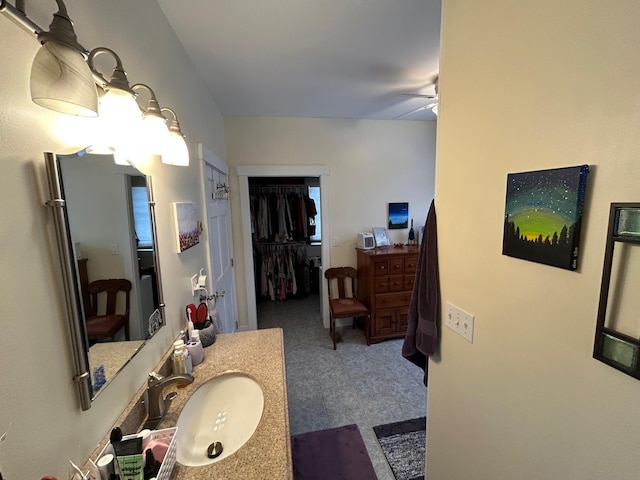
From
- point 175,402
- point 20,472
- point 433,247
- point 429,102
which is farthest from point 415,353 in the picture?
point 429,102

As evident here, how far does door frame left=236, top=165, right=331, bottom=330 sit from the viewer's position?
307cm

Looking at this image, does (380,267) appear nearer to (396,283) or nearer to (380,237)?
(396,283)

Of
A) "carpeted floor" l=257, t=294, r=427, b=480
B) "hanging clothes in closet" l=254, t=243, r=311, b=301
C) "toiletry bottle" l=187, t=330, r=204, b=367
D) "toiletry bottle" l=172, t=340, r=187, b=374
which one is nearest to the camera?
"toiletry bottle" l=172, t=340, r=187, b=374

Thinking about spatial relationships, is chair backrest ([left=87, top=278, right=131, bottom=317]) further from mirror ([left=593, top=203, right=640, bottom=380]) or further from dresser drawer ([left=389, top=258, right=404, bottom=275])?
dresser drawer ([left=389, top=258, right=404, bottom=275])

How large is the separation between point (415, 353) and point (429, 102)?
254 cm

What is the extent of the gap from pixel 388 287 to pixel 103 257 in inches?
108

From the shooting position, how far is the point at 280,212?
4277 mm

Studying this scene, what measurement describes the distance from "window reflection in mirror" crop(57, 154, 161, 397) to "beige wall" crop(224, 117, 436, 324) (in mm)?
2124

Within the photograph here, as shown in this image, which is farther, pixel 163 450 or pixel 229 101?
pixel 229 101

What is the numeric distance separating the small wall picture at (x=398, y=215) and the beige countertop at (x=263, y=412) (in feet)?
7.94

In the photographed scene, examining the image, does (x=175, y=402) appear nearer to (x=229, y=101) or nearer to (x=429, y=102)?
(x=229, y=101)

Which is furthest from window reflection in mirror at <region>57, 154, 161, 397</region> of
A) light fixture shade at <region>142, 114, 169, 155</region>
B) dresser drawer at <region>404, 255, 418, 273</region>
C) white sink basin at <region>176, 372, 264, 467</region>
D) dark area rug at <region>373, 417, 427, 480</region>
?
dresser drawer at <region>404, 255, 418, 273</region>

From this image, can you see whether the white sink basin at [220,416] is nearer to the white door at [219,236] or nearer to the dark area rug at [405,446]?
the white door at [219,236]

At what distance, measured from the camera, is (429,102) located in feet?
8.96
